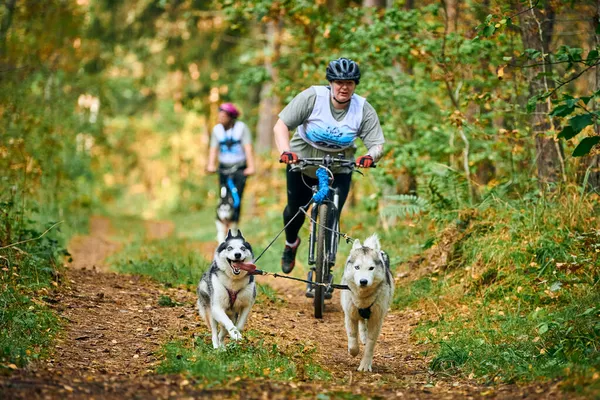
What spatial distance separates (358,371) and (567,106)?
263 cm

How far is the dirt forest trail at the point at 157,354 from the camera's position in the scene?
4559mm

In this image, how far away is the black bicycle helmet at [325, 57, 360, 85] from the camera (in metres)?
7.11

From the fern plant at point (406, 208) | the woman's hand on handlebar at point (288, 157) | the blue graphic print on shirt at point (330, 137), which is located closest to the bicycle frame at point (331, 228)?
the blue graphic print on shirt at point (330, 137)

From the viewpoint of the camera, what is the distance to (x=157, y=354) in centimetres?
589

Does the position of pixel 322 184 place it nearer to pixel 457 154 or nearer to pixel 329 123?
pixel 329 123

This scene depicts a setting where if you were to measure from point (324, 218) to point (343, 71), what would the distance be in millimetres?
1498

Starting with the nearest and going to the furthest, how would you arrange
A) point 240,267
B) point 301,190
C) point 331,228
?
point 240,267 → point 331,228 → point 301,190

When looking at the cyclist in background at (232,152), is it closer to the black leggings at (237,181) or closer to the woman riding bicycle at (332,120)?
the black leggings at (237,181)

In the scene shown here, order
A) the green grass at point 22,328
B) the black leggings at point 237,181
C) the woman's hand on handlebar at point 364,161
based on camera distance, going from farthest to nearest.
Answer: the black leggings at point 237,181
the woman's hand on handlebar at point 364,161
the green grass at point 22,328

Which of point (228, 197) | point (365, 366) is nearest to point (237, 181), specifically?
point (228, 197)

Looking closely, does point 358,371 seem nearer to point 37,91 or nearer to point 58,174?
point 58,174

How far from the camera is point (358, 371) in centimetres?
597

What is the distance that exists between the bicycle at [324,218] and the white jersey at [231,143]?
4234mm

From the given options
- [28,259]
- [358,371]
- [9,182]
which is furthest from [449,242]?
[9,182]
